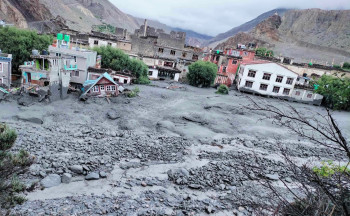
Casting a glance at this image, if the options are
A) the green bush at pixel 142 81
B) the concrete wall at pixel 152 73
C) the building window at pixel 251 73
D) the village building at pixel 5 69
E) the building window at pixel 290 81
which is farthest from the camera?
the concrete wall at pixel 152 73

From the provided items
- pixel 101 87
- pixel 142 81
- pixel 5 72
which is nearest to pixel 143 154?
pixel 101 87

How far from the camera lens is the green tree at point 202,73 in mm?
40312

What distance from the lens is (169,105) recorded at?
28469mm

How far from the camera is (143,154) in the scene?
16.2 m

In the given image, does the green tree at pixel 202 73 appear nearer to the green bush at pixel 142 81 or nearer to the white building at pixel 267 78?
the white building at pixel 267 78

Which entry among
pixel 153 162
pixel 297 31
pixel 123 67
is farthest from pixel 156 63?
pixel 297 31

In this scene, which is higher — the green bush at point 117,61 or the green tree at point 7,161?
the green bush at point 117,61

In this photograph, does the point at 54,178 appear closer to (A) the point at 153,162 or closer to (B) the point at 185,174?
(A) the point at 153,162

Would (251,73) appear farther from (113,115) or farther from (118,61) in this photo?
(113,115)

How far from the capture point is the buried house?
27.1 metres

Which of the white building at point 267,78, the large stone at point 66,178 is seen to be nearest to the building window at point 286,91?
the white building at point 267,78

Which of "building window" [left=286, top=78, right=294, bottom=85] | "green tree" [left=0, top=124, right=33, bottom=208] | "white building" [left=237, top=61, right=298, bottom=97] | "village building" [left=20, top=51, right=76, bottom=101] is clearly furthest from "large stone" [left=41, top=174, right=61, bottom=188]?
"building window" [left=286, top=78, right=294, bottom=85]

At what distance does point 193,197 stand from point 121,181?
14.2 ft

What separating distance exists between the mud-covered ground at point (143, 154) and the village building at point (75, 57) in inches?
169
